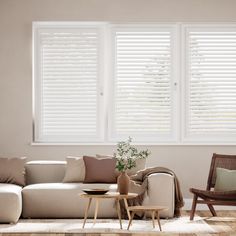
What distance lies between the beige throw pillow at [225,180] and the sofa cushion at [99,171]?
1321mm

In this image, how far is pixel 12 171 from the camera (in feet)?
30.6

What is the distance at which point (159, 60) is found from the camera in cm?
1047

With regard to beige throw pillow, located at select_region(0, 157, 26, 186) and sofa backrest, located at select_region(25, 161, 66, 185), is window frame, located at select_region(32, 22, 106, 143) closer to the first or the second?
sofa backrest, located at select_region(25, 161, 66, 185)

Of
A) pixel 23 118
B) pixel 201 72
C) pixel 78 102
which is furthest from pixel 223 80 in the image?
pixel 23 118

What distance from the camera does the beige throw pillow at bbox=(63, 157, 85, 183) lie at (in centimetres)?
948

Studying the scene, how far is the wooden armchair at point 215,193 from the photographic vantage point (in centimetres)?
898

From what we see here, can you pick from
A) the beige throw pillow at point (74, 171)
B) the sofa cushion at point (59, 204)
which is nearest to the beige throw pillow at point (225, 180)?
the sofa cushion at point (59, 204)

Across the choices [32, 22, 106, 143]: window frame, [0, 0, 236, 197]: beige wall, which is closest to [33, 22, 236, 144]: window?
[32, 22, 106, 143]: window frame

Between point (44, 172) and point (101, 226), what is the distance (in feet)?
5.68

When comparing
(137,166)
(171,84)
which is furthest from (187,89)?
(137,166)

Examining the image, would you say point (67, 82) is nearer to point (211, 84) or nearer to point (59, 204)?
point (211, 84)

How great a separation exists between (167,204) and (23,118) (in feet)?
8.48

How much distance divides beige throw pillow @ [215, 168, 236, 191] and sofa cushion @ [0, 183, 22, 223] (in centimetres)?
256

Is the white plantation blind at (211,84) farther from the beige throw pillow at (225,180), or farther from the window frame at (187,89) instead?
the beige throw pillow at (225,180)
